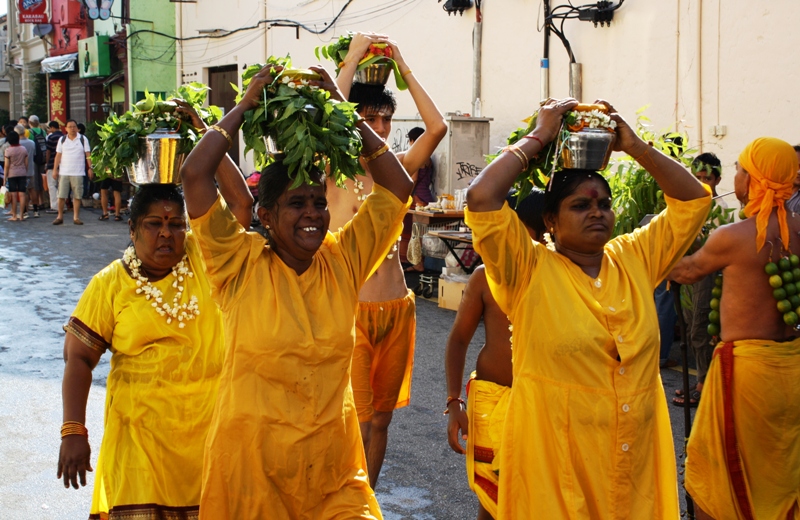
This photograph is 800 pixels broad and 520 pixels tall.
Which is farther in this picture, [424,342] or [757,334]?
[424,342]

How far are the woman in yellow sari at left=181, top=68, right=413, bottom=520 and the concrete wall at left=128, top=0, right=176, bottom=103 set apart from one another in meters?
24.4

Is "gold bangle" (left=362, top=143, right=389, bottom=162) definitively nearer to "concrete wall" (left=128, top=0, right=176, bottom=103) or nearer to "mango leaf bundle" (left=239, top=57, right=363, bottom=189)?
"mango leaf bundle" (left=239, top=57, right=363, bottom=189)

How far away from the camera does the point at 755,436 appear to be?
445cm

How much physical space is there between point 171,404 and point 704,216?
2329mm

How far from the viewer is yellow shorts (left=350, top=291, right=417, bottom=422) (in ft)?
15.8

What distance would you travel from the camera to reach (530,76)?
13258mm

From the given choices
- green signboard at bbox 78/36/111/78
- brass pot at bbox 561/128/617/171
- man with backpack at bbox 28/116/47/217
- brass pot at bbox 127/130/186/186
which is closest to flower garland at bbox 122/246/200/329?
brass pot at bbox 127/130/186/186

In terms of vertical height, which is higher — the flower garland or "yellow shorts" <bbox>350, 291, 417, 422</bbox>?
the flower garland

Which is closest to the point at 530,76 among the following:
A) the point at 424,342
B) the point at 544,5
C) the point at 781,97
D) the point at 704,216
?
the point at 544,5

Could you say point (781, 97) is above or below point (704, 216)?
above

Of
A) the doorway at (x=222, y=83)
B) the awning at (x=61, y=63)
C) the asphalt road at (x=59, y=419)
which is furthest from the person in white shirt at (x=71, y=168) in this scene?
the awning at (x=61, y=63)

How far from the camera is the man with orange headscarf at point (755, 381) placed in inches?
174

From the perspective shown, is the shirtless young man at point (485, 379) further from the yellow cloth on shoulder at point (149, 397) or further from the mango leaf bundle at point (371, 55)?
the yellow cloth on shoulder at point (149, 397)

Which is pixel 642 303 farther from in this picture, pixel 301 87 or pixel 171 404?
pixel 171 404
